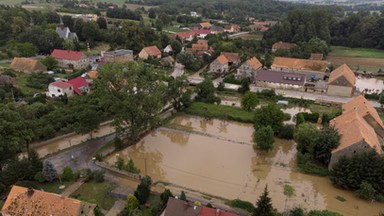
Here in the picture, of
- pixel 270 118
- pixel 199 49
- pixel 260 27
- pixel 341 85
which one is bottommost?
pixel 270 118

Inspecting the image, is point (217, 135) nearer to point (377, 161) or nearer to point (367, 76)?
point (377, 161)

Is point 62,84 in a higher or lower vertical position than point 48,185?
higher

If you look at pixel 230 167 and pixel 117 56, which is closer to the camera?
pixel 230 167

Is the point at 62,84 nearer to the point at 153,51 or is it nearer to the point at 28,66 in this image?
the point at 28,66

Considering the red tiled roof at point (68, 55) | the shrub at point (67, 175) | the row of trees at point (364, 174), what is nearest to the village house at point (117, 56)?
the red tiled roof at point (68, 55)

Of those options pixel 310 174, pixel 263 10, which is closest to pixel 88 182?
pixel 310 174

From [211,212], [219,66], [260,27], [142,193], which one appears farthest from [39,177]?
[260,27]
